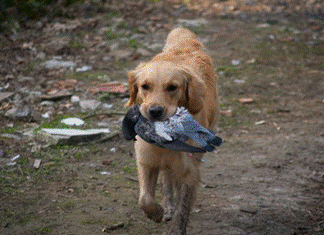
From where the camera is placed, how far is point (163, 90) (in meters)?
4.29

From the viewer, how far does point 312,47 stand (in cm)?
1092

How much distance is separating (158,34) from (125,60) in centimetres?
169

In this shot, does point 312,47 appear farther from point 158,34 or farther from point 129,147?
point 129,147

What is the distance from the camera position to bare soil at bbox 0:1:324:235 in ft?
15.9

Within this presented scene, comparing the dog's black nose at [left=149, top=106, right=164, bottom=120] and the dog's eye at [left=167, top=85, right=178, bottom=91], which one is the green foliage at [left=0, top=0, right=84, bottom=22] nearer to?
the dog's eye at [left=167, top=85, right=178, bottom=91]

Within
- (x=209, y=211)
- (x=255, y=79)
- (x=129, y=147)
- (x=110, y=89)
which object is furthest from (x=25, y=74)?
(x=209, y=211)

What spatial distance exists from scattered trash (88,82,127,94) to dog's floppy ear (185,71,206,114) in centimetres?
338

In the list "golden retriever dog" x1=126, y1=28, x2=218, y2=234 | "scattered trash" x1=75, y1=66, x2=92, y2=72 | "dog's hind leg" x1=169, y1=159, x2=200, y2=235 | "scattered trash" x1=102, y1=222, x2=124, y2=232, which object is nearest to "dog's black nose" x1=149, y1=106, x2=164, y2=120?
"golden retriever dog" x1=126, y1=28, x2=218, y2=234

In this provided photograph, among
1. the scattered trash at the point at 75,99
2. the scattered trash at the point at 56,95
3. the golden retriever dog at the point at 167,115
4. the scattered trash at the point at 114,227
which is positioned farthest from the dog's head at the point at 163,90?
the scattered trash at the point at 56,95

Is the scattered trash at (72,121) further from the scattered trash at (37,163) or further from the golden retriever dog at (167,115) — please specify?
the golden retriever dog at (167,115)

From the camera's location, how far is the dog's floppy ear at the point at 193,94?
4559 mm

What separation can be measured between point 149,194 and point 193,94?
0.86 metres

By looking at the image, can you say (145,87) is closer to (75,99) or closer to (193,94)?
(193,94)

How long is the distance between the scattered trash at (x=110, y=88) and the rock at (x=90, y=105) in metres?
0.34
